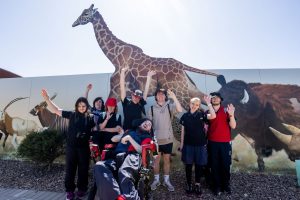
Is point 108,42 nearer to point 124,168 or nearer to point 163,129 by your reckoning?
point 163,129

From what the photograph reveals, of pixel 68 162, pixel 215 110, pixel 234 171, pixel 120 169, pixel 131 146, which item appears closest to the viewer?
pixel 120 169

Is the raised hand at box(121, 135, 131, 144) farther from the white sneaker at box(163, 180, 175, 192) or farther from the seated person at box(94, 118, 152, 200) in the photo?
the white sneaker at box(163, 180, 175, 192)

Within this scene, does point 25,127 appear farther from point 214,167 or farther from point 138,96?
point 214,167

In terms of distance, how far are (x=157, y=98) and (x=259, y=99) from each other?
2.39 metres

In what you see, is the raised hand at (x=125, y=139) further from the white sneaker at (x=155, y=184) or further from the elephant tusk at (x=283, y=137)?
the elephant tusk at (x=283, y=137)

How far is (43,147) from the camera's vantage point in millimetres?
5043

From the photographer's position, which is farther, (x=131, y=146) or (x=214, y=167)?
(x=214, y=167)

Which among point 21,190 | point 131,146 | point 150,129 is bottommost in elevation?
point 21,190

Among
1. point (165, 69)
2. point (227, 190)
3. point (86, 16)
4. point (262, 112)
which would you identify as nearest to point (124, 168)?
point (227, 190)

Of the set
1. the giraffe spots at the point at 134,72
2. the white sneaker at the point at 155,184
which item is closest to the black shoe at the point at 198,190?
the white sneaker at the point at 155,184

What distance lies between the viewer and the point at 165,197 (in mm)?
3906

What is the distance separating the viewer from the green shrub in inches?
199

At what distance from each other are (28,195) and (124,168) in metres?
2.13

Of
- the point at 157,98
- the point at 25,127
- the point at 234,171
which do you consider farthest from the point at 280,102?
the point at 25,127
